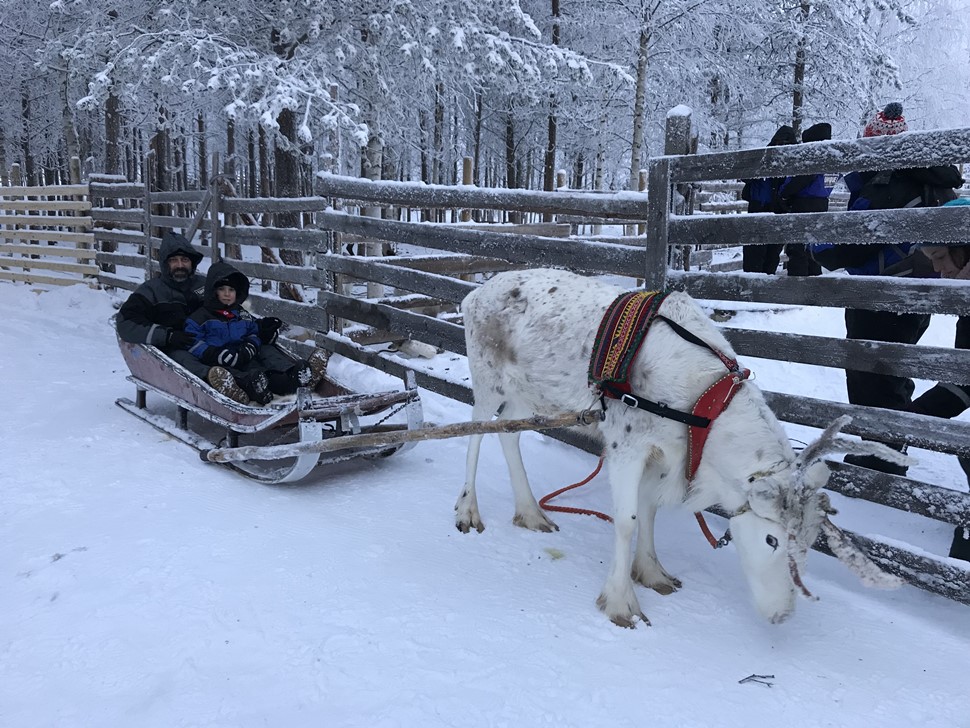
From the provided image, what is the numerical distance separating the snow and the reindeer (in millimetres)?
274

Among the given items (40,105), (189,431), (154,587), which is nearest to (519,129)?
(40,105)

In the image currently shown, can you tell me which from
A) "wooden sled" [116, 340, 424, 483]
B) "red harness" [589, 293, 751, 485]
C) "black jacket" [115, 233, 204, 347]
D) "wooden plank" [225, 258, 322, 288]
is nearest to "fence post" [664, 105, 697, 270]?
"red harness" [589, 293, 751, 485]

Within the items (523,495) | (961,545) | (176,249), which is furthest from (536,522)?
(176,249)

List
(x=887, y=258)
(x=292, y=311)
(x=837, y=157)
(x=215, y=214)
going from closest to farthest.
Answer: (x=837, y=157) → (x=887, y=258) → (x=292, y=311) → (x=215, y=214)

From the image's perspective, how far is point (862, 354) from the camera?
345cm

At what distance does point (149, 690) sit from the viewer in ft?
8.45

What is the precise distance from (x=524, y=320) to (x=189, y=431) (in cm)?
299

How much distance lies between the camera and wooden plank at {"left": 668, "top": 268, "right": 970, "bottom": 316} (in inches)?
124

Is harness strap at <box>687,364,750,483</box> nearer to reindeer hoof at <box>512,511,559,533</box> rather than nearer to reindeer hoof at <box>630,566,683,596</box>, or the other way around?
reindeer hoof at <box>630,566,683,596</box>

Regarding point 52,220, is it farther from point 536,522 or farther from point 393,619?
point 393,619

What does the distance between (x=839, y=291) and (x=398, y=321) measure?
3783 millimetres

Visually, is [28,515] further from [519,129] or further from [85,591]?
[519,129]

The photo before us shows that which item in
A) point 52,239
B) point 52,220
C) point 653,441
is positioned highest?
point 52,220

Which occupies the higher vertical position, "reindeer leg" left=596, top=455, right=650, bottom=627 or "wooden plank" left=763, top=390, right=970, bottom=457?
"wooden plank" left=763, top=390, right=970, bottom=457
